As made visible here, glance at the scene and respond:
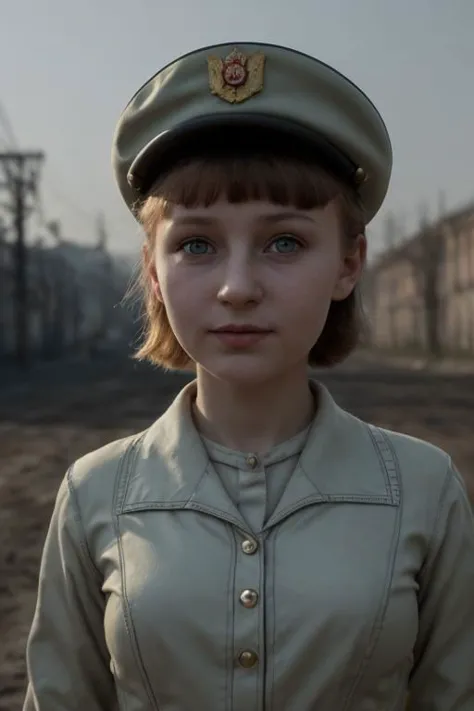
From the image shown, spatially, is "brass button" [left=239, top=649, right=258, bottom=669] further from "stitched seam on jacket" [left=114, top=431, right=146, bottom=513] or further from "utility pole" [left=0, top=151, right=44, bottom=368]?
"utility pole" [left=0, top=151, right=44, bottom=368]

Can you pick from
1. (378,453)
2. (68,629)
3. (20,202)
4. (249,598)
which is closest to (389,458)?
(378,453)

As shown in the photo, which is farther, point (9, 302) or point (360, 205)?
point (9, 302)

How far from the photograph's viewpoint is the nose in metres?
1.64

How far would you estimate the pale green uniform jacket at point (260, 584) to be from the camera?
5.54 feet

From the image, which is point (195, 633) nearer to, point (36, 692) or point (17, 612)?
point (36, 692)

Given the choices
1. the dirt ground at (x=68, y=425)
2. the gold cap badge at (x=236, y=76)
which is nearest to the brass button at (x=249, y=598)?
the gold cap badge at (x=236, y=76)

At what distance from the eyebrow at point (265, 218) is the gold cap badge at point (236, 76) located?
23 centimetres

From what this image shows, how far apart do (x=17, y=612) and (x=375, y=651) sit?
3388mm

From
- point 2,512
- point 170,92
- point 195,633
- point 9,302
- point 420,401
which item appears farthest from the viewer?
point 9,302

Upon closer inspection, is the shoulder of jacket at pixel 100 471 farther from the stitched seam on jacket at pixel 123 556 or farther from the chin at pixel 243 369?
the chin at pixel 243 369

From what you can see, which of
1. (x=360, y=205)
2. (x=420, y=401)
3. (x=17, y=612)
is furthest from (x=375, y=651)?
(x=420, y=401)

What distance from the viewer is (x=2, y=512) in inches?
286

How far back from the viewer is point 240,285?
1.64m

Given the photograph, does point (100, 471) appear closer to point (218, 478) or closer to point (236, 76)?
point (218, 478)
